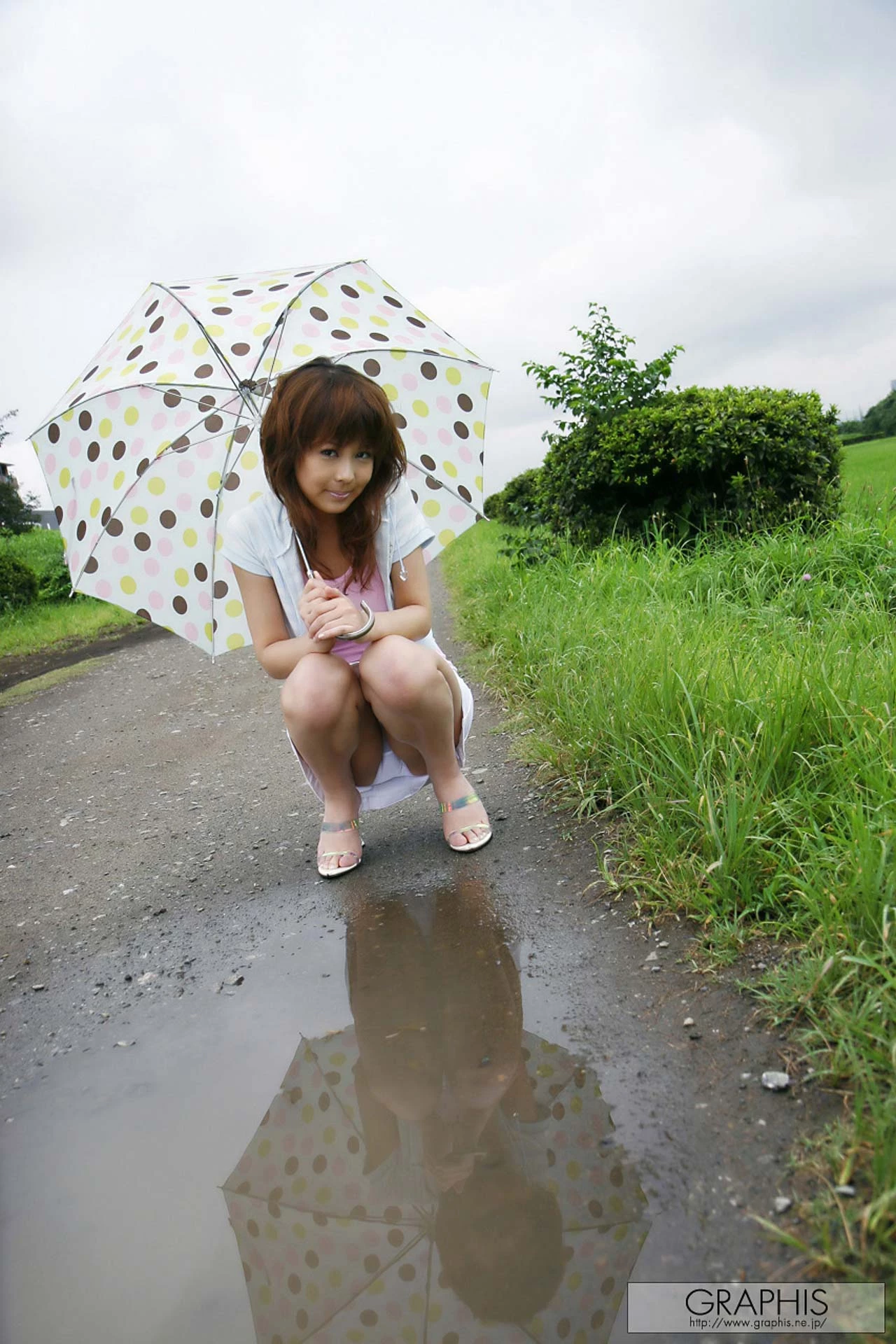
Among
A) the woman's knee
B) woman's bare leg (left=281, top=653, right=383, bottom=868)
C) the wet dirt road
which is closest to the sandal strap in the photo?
the wet dirt road

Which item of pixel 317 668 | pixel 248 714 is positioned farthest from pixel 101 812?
pixel 317 668

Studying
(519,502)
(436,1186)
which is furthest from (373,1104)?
(519,502)

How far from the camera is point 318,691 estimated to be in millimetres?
2863

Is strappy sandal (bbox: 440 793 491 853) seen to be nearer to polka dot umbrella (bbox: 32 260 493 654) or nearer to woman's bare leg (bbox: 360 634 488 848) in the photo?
woman's bare leg (bbox: 360 634 488 848)

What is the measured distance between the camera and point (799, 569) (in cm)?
501

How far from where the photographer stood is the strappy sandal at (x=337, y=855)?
10.3 feet

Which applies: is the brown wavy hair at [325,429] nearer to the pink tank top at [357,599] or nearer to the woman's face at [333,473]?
the woman's face at [333,473]

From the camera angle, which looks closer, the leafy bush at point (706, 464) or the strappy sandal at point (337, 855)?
the strappy sandal at point (337, 855)

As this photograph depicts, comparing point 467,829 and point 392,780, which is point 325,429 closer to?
point 392,780

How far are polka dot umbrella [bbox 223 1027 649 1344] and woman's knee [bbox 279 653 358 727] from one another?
3.79 feet

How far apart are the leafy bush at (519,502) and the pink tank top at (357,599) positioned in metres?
1.38

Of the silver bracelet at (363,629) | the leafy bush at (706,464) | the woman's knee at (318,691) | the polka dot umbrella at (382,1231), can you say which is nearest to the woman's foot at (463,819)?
the woman's knee at (318,691)

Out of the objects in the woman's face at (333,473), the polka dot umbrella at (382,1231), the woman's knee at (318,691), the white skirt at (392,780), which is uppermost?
the woman's face at (333,473)

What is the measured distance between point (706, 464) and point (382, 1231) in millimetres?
5118
